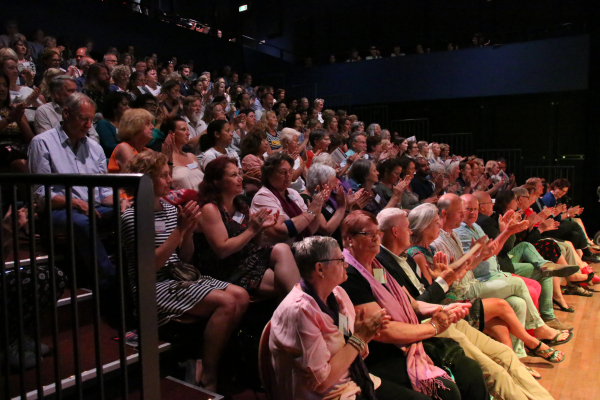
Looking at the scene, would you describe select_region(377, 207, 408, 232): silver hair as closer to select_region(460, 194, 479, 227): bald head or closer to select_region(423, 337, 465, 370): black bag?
select_region(423, 337, 465, 370): black bag

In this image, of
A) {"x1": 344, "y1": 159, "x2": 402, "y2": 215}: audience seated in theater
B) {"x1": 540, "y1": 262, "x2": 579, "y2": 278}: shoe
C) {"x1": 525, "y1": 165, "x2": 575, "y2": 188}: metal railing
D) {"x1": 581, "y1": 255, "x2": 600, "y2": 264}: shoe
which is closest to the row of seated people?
{"x1": 344, "y1": 159, "x2": 402, "y2": 215}: audience seated in theater

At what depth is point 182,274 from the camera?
2.23 m

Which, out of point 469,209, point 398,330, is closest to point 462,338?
point 398,330

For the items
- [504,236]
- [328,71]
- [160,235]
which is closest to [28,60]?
[160,235]

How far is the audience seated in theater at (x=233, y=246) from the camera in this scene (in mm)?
2406

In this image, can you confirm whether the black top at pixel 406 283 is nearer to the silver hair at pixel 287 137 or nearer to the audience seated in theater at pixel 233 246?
the audience seated in theater at pixel 233 246

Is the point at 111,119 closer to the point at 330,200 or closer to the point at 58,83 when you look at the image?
the point at 58,83

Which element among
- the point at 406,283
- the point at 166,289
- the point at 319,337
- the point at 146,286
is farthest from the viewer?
the point at 406,283

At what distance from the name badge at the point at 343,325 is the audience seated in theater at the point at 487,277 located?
141 centimetres

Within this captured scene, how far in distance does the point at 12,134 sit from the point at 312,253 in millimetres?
2659

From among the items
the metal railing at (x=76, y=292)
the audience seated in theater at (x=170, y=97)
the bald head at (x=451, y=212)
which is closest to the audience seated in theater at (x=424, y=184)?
the bald head at (x=451, y=212)

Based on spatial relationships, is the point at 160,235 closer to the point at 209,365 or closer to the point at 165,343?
the point at 165,343

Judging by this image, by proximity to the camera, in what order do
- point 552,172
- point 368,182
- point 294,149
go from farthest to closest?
point 552,172, point 294,149, point 368,182

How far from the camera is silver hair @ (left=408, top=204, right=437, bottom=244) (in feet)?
9.42
